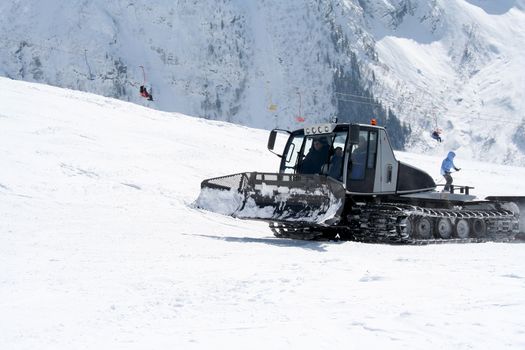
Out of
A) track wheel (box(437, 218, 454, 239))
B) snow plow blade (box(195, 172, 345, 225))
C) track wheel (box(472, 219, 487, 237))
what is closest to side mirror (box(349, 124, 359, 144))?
snow plow blade (box(195, 172, 345, 225))

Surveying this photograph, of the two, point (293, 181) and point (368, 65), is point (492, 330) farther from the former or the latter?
point (368, 65)

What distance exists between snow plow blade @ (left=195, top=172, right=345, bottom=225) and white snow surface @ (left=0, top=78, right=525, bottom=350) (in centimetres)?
59

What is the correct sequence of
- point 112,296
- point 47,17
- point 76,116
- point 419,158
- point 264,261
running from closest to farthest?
point 112,296
point 264,261
point 76,116
point 419,158
point 47,17

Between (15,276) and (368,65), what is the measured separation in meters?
196

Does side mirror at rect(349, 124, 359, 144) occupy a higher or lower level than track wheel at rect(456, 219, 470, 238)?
higher

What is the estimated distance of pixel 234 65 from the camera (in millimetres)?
194875

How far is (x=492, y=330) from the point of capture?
16.8ft

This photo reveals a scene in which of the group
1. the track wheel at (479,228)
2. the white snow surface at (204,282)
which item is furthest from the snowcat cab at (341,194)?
the white snow surface at (204,282)

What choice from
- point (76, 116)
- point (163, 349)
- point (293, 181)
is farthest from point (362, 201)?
point (76, 116)

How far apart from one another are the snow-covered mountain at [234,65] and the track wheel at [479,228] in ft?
545

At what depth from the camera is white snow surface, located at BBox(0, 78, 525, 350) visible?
5152mm

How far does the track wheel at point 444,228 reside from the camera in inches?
544

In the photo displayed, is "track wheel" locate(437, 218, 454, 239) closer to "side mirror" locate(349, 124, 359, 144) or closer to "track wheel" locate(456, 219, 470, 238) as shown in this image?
"track wheel" locate(456, 219, 470, 238)

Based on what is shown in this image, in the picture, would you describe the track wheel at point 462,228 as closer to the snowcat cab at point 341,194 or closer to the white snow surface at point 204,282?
the snowcat cab at point 341,194
